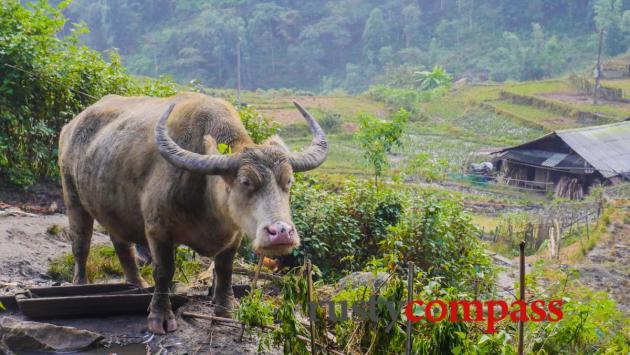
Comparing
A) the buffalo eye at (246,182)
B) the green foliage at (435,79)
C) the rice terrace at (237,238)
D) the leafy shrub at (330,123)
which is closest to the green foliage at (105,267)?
the rice terrace at (237,238)

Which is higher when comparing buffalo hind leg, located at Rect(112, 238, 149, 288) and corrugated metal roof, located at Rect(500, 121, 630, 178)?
→ buffalo hind leg, located at Rect(112, 238, 149, 288)

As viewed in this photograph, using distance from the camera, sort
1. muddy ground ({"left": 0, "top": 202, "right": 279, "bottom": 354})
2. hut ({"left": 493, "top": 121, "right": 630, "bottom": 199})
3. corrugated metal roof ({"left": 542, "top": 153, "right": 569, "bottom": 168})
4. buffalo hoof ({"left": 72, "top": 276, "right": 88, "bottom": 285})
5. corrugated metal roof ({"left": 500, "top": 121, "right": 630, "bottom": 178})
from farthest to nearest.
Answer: corrugated metal roof ({"left": 542, "top": 153, "right": 569, "bottom": 168}) → hut ({"left": 493, "top": 121, "right": 630, "bottom": 199}) → corrugated metal roof ({"left": 500, "top": 121, "right": 630, "bottom": 178}) → buffalo hoof ({"left": 72, "top": 276, "right": 88, "bottom": 285}) → muddy ground ({"left": 0, "top": 202, "right": 279, "bottom": 354})

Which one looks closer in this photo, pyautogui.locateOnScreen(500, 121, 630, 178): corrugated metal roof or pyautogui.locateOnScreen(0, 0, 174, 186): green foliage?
pyautogui.locateOnScreen(0, 0, 174, 186): green foliage

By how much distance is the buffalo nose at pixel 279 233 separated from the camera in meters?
3.96

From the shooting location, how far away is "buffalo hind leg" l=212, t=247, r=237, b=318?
516 centimetres

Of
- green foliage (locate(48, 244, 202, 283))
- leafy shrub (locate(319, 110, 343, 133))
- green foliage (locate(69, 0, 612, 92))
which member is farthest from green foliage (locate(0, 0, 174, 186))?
green foliage (locate(69, 0, 612, 92))

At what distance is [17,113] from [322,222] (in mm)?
4437

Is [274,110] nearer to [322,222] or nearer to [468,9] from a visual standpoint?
[322,222]

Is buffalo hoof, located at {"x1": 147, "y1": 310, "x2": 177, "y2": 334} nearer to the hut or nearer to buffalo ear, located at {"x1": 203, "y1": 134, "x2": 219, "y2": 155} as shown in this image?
buffalo ear, located at {"x1": 203, "y1": 134, "x2": 219, "y2": 155}

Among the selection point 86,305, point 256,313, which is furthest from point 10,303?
point 256,313

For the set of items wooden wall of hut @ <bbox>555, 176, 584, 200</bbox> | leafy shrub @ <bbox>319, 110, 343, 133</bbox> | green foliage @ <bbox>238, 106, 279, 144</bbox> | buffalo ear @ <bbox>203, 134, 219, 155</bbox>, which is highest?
buffalo ear @ <bbox>203, 134, 219, 155</bbox>

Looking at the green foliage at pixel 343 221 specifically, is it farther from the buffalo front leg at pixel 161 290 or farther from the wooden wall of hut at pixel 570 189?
the wooden wall of hut at pixel 570 189

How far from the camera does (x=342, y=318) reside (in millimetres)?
3721

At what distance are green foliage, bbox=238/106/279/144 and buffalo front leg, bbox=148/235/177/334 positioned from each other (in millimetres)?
3612
